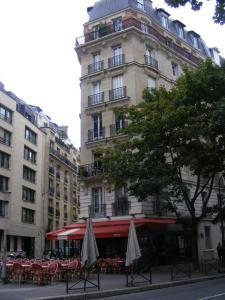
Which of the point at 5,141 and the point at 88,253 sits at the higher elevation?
the point at 5,141

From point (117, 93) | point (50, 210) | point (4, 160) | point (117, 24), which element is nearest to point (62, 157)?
point (50, 210)

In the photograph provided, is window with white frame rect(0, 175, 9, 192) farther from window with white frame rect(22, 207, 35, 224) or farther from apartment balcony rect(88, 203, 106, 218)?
apartment balcony rect(88, 203, 106, 218)

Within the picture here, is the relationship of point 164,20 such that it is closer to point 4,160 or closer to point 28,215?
point 4,160

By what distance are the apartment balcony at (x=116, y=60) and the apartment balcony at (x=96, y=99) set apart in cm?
245

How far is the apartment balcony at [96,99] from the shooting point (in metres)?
32.8

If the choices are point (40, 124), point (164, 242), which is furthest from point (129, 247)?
point (40, 124)

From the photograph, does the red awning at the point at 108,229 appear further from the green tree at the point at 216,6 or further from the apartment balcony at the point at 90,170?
the green tree at the point at 216,6

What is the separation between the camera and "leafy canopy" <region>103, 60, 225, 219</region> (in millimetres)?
22328

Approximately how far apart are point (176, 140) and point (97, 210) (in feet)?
32.0

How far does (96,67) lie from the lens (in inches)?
1341

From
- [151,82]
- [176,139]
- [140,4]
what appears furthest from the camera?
[140,4]

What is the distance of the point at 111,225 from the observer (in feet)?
89.5

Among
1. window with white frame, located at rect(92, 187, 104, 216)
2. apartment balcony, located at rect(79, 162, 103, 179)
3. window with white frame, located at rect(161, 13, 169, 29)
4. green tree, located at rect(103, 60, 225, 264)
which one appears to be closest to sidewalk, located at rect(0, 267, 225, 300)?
green tree, located at rect(103, 60, 225, 264)

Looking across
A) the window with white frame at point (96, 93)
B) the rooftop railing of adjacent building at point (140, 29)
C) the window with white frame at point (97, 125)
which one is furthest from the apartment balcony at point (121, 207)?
the rooftop railing of adjacent building at point (140, 29)
